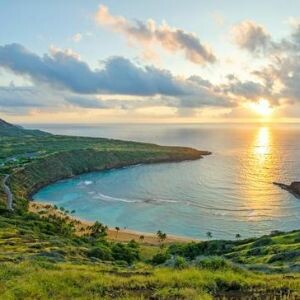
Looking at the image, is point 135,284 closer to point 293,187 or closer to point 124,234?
point 124,234

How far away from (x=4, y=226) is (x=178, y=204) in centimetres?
7725

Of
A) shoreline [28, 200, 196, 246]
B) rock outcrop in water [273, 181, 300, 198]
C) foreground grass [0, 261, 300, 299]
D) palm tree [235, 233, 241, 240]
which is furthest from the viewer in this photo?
rock outcrop in water [273, 181, 300, 198]

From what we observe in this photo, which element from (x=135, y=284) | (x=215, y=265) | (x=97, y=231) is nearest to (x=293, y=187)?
(x=97, y=231)

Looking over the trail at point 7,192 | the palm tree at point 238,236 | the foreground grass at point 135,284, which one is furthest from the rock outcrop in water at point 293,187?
the foreground grass at point 135,284

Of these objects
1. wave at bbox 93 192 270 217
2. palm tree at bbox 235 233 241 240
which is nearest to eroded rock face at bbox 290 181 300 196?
wave at bbox 93 192 270 217

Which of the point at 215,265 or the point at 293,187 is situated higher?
the point at 215,265

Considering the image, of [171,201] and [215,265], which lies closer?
[215,265]

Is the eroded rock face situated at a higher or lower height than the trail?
higher

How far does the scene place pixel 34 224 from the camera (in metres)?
85.9

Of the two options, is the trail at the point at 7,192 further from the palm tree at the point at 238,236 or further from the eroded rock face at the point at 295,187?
the eroded rock face at the point at 295,187

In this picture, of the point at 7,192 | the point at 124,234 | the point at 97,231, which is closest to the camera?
the point at 97,231

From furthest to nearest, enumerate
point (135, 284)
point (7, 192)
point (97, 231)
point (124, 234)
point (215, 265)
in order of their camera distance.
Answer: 1. point (7, 192)
2. point (124, 234)
3. point (97, 231)
4. point (215, 265)
5. point (135, 284)

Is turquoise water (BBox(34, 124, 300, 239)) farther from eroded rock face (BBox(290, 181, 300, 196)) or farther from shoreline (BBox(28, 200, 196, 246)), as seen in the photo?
eroded rock face (BBox(290, 181, 300, 196))

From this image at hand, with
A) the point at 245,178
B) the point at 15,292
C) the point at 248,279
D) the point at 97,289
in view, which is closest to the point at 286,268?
the point at 248,279
